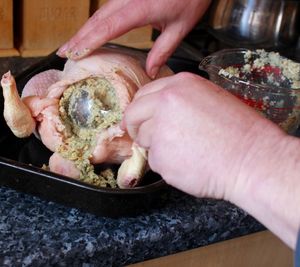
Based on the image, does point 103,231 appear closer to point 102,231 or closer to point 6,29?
point 102,231

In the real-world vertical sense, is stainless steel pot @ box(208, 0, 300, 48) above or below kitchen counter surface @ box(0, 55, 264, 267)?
above

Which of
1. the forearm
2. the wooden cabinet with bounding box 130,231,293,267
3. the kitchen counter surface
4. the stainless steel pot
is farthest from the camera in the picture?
the stainless steel pot

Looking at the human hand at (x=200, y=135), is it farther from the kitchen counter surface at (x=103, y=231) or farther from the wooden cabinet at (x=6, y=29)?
the wooden cabinet at (x=6, y=29)

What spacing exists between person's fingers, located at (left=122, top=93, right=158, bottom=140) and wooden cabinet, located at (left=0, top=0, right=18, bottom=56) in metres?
0.54

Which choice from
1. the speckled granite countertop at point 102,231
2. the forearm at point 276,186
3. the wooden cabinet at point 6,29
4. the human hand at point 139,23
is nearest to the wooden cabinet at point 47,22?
the wooden cabinet at point 6,29

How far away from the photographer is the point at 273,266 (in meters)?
0.83

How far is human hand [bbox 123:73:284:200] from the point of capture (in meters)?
0.52

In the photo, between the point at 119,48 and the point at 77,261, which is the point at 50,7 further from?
the point at 77,261

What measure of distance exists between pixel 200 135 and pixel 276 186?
9 cm

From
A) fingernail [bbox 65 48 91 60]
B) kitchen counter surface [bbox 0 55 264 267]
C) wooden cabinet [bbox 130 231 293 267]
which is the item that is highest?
fingernail [bbox 65 48 91 60]

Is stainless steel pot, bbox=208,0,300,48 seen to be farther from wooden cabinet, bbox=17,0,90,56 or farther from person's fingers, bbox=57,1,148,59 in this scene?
person's fingers, bbox=57,1,148,59

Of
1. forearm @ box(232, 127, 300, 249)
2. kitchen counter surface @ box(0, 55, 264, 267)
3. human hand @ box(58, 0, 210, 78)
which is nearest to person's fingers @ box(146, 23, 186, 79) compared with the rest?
human hand @ box(58, 0, 210, 78)

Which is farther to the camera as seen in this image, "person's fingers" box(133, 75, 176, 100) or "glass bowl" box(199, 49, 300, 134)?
"glass bowl" box(199, 49, 300, 134)

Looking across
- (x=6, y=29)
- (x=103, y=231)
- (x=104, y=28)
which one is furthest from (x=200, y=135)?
(x=6, y=29)
